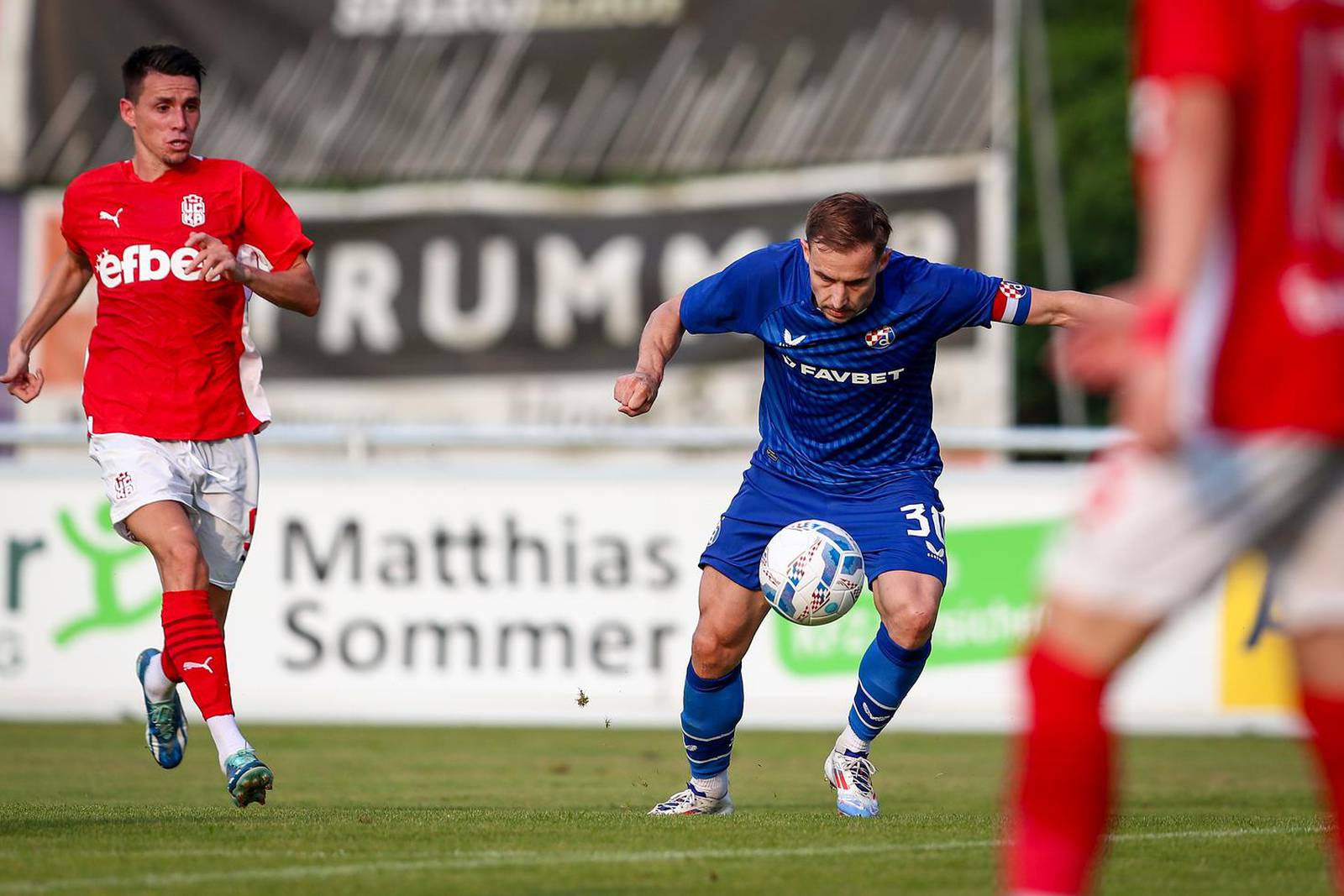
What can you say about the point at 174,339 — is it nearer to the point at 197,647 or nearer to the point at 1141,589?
the point at 197,647

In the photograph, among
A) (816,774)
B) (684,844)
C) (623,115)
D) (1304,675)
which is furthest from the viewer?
(623,115)

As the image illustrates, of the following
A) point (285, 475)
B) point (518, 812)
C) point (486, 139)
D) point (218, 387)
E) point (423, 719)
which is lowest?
point (423, 719)

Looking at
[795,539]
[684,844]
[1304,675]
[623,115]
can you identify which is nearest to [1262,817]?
[795,539]

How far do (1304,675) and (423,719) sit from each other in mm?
9831

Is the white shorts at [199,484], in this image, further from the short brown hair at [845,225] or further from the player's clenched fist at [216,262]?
the short brown hair at [845,225]

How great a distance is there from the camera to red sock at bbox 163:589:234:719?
23.2ft

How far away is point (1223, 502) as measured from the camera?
3.25 meters

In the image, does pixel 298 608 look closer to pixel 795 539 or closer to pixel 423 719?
pixel 423 719

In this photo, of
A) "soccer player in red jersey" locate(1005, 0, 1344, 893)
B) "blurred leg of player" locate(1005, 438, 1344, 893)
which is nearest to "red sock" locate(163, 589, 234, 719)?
"blurred leg of player" locate(1005, 438, 1344, 893)

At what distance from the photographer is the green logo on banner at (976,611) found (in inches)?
502

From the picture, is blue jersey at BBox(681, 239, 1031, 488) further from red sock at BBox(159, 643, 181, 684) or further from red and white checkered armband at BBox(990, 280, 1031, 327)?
red sock at BBox(159, 643, 181, 684)

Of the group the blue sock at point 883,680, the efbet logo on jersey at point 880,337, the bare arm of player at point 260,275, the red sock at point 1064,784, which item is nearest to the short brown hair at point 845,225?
the efbet logo on jersey at point 880,337

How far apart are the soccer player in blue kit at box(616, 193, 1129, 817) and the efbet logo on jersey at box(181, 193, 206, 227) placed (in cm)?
173

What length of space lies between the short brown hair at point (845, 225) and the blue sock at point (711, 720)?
1677 millimetres
